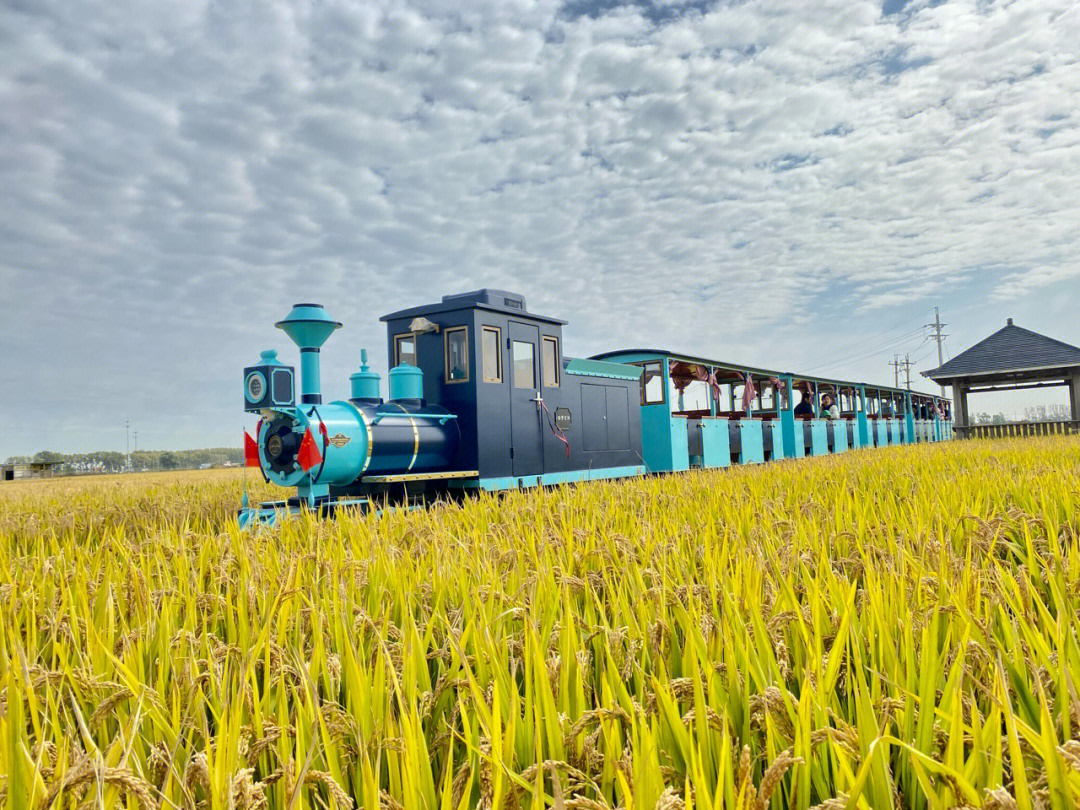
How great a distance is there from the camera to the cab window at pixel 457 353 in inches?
312

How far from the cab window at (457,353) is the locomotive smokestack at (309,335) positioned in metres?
1.41

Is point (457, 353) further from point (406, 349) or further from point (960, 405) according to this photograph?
point (960, 405)

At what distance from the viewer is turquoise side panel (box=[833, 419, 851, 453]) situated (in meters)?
20.3

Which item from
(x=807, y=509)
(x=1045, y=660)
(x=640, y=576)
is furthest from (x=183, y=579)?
(x=807, y=509)

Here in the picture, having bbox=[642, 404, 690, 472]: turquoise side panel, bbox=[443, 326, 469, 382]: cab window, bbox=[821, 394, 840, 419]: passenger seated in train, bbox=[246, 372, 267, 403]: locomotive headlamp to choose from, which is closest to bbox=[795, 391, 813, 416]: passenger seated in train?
bbox=[821, 394, 840, 419]: passenger seated in train

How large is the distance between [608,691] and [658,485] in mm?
5538

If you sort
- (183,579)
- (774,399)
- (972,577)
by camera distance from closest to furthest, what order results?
(972,577) → (183,579) → (774,399)

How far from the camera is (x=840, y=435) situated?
2078 centimetres

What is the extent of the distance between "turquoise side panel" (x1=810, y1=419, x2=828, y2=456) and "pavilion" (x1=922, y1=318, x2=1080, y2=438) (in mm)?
6837

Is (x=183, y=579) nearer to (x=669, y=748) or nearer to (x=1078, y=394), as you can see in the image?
(x=669, y=748)

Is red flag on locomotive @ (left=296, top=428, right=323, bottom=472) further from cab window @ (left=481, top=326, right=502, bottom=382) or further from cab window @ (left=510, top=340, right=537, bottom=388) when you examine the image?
cab window @ (left=510, top=340, right=537, bottom=388)

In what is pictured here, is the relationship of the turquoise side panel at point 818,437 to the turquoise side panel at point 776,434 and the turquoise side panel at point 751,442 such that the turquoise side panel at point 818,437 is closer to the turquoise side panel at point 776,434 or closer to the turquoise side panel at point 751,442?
the turquoise side panel at point 776,434

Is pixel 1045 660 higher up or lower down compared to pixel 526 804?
higher up

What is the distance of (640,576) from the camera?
2537 mm
